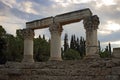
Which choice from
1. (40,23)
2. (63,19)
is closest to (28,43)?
(40,23)

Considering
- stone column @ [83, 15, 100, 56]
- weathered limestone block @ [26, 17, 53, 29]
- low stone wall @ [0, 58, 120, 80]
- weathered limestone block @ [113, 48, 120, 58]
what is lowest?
low stone wall @ [0, 58, 120, 80]

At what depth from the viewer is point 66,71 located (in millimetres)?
15969

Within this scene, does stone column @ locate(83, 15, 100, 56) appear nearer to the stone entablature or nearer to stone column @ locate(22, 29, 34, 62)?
the stone entablature

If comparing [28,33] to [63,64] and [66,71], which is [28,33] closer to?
[63,64]

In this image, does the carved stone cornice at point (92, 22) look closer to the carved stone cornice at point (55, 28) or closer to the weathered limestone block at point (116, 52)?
the carved stone cornice at point (55, 28)

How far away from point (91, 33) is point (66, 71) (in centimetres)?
617

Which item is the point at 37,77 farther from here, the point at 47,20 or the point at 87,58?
the point at 47,20

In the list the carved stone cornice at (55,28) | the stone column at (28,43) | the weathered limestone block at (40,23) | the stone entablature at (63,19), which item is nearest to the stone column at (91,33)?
the stone entablature at (63,19)

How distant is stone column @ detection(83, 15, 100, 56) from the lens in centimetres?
2104

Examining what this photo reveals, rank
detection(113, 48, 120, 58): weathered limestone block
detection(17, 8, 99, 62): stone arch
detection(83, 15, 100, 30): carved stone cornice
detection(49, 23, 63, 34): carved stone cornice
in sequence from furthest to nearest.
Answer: detection(49, 23, 63, 34): carved stone cornice < detection(17, 8, 99, 62): stone arch < detection(83, 15, 100, 30): carved stone cornice < detection(113, 48, 120, 58): weathered limestone block

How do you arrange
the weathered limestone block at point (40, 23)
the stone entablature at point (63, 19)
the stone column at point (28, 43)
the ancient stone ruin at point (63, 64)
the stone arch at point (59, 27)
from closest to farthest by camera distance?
the ancient stone ruin at point (63, 64)
the stone arch at point (59, 27)
the stone entablature at point (63, 19)
the weathered limestone block at point (40, 23)
the stone column at point (28, 43)

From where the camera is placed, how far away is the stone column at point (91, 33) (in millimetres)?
21038

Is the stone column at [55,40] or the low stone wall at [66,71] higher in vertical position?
the stone column at [55,40]

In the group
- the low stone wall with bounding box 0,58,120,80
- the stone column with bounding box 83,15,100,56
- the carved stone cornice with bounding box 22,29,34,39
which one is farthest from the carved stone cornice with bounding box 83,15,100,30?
the carved stone cornice with bounding box 22,29,34,39
